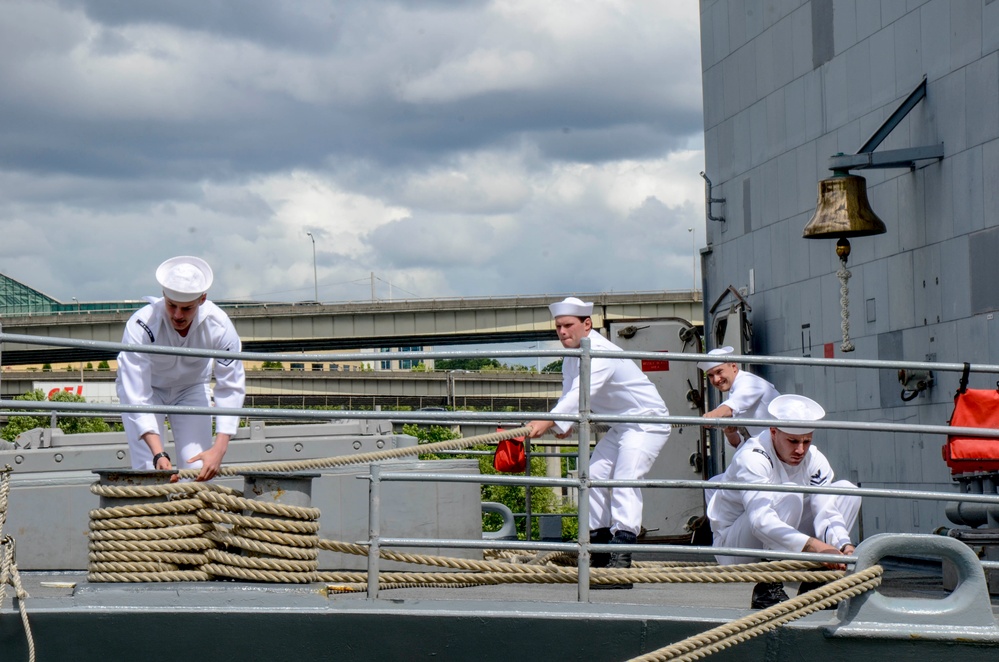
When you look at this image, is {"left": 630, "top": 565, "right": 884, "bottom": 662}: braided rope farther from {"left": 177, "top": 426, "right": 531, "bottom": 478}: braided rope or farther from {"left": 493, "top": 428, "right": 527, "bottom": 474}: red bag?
{"left": 493, "top": 428, "right": 527, "bottom": 474}: red bag

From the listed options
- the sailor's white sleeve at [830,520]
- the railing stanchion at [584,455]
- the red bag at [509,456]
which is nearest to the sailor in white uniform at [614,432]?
the red bag at [509,456]

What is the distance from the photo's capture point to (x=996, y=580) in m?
5.04

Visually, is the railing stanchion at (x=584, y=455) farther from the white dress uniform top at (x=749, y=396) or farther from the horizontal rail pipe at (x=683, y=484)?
the white dress uniform top at (x=749, y=396)

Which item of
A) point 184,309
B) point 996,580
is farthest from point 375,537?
point 996,580

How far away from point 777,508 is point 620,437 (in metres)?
1.18

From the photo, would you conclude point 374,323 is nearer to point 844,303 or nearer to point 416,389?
point 416,389

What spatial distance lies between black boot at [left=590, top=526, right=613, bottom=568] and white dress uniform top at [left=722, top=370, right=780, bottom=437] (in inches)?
62.5

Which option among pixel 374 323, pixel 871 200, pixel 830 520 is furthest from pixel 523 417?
pixel 374 323

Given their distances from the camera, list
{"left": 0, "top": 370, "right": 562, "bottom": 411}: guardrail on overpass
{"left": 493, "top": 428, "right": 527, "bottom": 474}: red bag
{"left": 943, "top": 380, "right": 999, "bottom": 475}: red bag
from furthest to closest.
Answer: {"left": 0, "top": 370, "right": 562, "bottom": 411}: guardrail on overpass → {"left": 493, "top": 428, "right": 527, "bottom": 474}: red bag → {"left": 943, "top": 380, "right": 999, "bottom": 475}: red bag

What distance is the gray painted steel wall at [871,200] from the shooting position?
6633 millimetres

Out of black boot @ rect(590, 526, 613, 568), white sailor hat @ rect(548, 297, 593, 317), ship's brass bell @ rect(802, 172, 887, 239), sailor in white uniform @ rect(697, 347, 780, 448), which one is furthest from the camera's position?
ship's brass bell @ rect(802, 172, 887, 239)

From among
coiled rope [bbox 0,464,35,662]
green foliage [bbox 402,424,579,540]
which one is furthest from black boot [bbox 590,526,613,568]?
green foliage [bbox 402,424,579,540]

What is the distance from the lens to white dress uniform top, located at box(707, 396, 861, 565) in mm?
4703

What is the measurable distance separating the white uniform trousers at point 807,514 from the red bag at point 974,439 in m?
0.53
